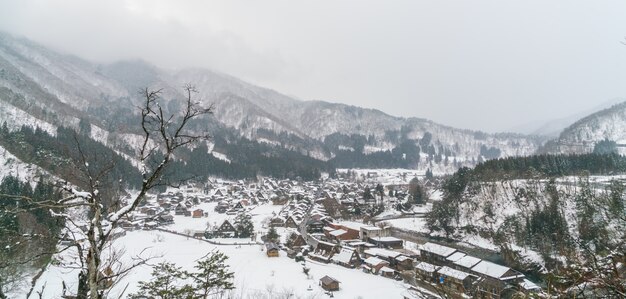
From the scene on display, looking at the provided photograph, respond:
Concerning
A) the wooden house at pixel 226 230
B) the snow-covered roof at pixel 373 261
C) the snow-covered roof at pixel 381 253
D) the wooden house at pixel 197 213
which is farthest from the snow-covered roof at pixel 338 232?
the wooden house at pixel 197 213

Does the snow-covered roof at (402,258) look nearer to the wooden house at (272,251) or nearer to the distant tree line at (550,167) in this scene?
the wooden house at (272,251)

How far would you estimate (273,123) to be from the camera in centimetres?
18875

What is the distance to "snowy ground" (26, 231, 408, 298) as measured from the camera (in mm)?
20219

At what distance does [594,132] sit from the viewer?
104m

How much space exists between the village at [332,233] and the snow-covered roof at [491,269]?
2.6 inches

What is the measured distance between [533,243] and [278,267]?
77.5ft

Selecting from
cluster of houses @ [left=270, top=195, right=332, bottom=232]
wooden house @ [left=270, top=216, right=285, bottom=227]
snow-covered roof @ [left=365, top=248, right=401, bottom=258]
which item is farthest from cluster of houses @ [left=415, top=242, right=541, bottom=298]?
wooden house @ [left=270, top=216, right=285, bottom=227]

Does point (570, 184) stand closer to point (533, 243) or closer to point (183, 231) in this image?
point (533, 243)

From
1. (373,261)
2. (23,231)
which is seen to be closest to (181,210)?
(373,261)

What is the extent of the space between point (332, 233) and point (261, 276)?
17117 mm

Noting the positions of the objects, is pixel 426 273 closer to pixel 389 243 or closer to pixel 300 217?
pixel 389 243

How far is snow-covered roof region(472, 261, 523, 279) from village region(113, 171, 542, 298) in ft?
0.22

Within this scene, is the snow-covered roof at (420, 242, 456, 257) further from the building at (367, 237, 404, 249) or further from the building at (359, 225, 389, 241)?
the building at (359, 225, 389, 241)

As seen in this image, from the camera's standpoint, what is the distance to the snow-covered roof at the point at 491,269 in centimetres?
2439
